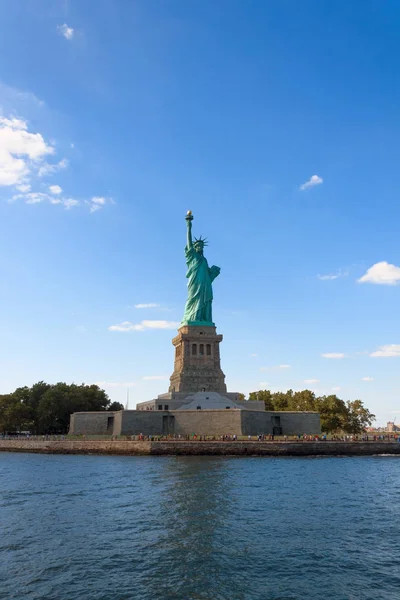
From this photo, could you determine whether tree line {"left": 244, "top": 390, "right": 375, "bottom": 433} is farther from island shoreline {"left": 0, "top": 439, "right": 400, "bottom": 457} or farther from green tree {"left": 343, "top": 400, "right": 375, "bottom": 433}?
island shoreline {"left": 0, "top": 439, "right": 400, "bottom": 457}

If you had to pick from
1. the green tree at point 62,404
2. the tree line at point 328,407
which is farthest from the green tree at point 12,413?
the tree line at point 328,407

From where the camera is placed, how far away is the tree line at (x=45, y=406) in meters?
79.5

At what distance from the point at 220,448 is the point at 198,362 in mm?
20878

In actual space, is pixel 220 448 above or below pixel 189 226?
below

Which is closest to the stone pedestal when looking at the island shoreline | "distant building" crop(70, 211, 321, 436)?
"distant building" crop(70, 211, 321, 436)

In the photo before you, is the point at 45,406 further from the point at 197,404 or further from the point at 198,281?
the point at 198,281

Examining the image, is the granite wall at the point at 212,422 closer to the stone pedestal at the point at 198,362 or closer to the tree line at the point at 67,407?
the stone pedestal at the point at 198,362

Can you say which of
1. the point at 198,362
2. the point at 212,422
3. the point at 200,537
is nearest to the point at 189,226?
the point at 198,362

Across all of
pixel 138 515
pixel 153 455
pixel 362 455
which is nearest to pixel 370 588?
pixel 138 515

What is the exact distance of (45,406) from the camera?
79.1 metres

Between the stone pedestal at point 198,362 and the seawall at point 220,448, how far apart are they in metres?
15.9

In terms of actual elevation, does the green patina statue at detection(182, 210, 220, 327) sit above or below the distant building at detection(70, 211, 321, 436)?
above

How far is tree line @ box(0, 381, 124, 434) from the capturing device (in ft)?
261

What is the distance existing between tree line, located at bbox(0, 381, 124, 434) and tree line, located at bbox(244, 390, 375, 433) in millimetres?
30424
